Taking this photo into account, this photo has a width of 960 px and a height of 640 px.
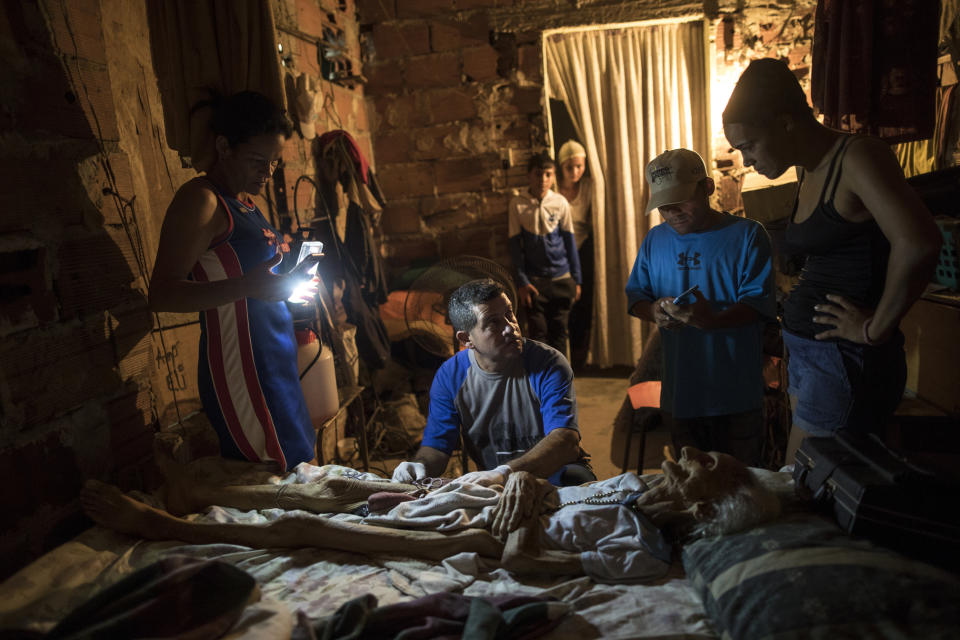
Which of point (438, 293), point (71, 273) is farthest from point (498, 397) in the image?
point (71, 273)

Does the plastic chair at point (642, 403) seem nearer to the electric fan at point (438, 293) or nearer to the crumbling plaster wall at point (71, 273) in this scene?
the electric fan at point (438, 293)

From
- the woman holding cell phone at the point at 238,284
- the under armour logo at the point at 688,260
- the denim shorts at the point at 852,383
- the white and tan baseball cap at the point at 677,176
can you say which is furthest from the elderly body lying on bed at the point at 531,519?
the white and tan baseball cap at the point at 677,176

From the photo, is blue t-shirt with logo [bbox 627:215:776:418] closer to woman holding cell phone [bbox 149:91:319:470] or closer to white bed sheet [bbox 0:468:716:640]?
white bed sheet [bbox 0:468:716:640]

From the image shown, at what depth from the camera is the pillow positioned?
1018mm

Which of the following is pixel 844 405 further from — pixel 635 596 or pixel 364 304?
pixel 364 304

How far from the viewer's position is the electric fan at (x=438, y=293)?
3441 mm

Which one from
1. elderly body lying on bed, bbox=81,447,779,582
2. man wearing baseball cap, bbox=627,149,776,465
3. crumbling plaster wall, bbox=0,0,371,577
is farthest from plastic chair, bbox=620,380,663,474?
crumbling plaster wall, bbox=0,0,371,577

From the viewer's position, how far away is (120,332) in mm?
1936

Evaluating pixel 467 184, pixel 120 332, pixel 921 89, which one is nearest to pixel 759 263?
pixel 921 89

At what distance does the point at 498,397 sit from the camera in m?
2.29

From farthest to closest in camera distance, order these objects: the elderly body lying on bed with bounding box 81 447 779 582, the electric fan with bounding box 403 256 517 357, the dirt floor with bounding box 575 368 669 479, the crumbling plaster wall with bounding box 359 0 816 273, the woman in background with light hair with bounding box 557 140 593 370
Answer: the woman in background with light hair with bounding box 557 140 593 370 → the crumbling plaster wall with bounding box 359 0 816 273 → the dirt floor with bounding box 575 368 669 479 → the electric fan with bounding box 403 256 517 357 → the elderly body lying on bed with bounding box 81 447 779 582

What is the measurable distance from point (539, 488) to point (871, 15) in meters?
2.26

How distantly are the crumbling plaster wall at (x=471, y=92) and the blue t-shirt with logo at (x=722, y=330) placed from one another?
3048mm

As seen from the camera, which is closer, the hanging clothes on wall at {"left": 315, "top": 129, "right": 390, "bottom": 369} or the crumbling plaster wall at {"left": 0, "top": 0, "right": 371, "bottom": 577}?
the crumbling plaster wall at {"left": 0, "top": 0, "right": 371, "bottom": 577}
